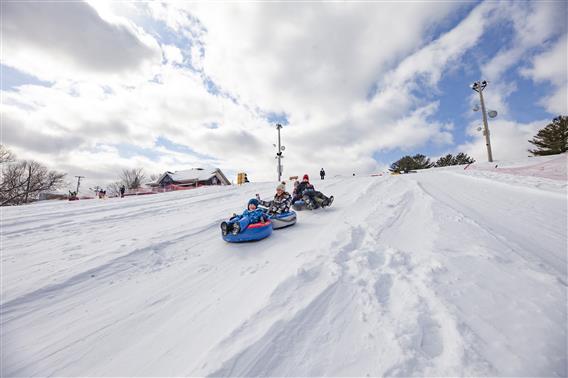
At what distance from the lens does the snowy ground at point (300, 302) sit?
71.9 inches

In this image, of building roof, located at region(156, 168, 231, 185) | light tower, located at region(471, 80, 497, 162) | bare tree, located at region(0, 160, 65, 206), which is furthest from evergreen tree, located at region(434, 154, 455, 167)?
Answer: bare tree, located at region(0, 160, 65, 206)

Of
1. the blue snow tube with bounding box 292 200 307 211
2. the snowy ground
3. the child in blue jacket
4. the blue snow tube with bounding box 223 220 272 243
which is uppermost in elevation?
the blue snow tube with bounding box 292 200 307 211

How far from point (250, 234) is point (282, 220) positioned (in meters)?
1.22

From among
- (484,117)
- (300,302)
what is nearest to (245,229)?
(300,302)

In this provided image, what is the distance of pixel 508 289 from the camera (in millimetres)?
2461

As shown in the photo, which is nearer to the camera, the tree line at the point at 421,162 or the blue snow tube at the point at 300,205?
the blue snow tube at the point at 300,205

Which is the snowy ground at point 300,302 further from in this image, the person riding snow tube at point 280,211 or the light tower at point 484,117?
the light tower at point 484,117

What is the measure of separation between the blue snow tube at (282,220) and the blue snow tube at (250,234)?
0.72m

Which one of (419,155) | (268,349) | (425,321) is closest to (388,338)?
(425,321)

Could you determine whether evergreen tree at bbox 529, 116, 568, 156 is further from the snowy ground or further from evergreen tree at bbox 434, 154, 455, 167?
the snowy ground

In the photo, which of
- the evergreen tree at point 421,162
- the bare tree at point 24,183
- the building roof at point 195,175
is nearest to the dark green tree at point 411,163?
the evergreen tree at point 421,162

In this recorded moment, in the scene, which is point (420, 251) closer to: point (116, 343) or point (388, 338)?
point (388, 338)

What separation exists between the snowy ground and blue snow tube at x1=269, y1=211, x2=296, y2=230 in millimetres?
587

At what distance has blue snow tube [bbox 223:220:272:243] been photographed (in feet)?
15.6
